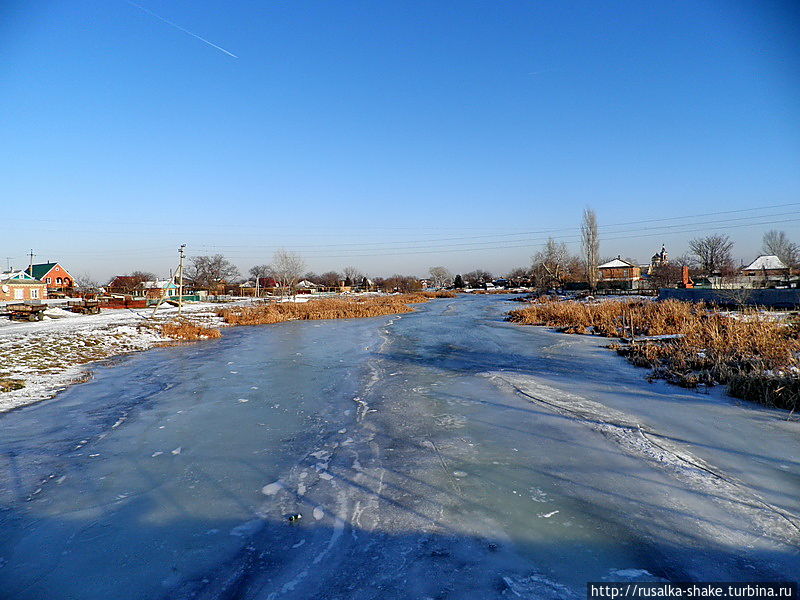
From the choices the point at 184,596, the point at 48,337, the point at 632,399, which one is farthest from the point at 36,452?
the point at 48,337

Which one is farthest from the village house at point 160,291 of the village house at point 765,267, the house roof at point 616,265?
the village house at point 765,267

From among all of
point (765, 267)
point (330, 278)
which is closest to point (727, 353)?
point (765, 267)

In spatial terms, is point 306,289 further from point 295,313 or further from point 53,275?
point 295,313

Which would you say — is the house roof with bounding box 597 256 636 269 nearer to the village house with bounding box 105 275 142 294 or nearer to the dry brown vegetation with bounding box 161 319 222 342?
the dry brown vegetation with bounding box 161 319 222 342

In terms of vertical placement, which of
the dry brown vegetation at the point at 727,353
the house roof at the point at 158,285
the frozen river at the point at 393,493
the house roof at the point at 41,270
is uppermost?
the house roof at the point at 41,270

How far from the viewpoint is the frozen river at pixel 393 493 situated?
2885 mm

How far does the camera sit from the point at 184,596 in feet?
8.88

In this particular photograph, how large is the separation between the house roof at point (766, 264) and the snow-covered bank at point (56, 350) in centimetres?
6361

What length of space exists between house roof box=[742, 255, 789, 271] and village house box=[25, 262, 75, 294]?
87015 millimetres

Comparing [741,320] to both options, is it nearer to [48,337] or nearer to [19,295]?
[48,337]

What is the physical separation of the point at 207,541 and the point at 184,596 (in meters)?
0.62

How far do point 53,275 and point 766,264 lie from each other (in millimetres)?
92406

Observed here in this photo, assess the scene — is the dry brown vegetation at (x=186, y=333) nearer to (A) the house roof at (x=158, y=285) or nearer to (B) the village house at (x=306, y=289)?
(A) the house roof at (x=158, y=285)

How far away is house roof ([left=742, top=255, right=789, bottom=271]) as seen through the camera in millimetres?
51912
